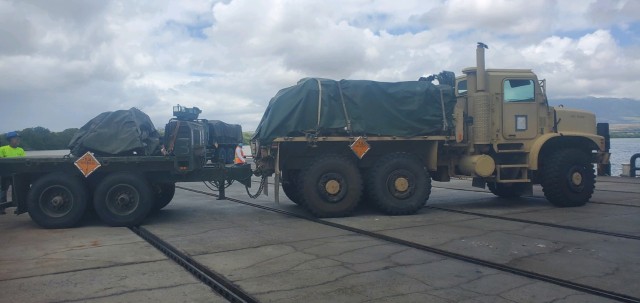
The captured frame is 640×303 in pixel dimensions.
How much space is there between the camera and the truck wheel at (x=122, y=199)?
32.0 ft

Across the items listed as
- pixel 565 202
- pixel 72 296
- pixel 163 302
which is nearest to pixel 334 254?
pixel 163 302

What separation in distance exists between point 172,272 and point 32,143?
39.1 feet

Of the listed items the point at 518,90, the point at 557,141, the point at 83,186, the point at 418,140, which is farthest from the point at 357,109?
the point at 83,186

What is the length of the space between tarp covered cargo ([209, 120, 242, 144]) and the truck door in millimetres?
20230

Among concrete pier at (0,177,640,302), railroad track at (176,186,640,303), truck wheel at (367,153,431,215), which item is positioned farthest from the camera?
truck wheel at (367,153,431,215)

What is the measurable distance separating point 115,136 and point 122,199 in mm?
1267

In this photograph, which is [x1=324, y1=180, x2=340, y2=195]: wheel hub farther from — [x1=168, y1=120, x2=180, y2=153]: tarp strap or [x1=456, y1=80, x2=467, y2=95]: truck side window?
[x1=456, y1=80, x2=467, y2=95]: truck side window

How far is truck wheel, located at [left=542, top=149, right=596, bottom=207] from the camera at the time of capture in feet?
37.6

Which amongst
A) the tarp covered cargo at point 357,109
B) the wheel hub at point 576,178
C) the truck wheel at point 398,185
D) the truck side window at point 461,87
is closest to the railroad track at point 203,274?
the tarp covered cargo at point 357,109

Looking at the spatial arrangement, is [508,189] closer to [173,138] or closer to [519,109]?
[519,109]

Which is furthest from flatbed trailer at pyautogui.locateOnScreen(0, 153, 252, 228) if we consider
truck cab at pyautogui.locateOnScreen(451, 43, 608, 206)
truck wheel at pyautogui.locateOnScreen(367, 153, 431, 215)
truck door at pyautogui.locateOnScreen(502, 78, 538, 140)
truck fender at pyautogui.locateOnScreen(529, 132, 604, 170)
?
truck fender at pyautogui.locateOnScreen(529, 132, 604, 170)

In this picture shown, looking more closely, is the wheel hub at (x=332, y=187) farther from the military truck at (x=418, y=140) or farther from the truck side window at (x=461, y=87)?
the truck side window at (x=461, y=87)

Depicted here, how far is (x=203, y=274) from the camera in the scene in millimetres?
6203

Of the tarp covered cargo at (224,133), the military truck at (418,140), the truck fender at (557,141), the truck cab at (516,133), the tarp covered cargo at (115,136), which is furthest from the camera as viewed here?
the tarp covered cargo at (224,133)
